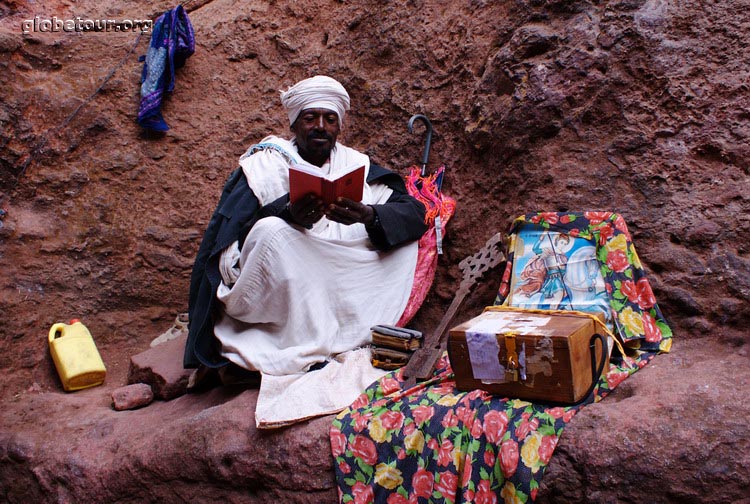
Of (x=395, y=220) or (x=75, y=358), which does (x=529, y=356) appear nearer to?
(x=395, y=220)

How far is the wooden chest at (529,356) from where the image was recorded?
101 inches

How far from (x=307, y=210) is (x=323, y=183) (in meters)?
0.22

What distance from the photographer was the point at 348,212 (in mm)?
3625

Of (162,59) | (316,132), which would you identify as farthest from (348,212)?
(162,59)

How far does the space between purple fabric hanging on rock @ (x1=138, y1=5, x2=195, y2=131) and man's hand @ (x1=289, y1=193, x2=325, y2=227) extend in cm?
263

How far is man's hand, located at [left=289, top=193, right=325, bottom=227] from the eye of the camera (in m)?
3.46

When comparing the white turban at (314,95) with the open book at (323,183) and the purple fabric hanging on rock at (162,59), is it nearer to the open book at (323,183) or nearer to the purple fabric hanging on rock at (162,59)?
the open book at (323,183)

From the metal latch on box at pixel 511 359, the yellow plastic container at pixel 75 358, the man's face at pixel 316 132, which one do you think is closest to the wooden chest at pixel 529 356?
the metal latch on box at pixel 511 359

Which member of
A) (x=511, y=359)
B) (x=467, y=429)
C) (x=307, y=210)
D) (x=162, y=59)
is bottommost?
(x=467, y=429)

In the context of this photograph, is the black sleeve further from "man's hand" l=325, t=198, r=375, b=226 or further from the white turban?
the white turban

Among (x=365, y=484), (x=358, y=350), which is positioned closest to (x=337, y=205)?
(x=358, y=350)

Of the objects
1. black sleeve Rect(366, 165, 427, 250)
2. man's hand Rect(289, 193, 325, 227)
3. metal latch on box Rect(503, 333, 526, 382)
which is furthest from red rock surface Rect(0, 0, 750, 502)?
man's hand Rect(289, 193, 325, 227)

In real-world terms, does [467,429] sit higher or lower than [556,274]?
lower

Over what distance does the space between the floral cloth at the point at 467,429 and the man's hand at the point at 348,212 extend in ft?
2.93
